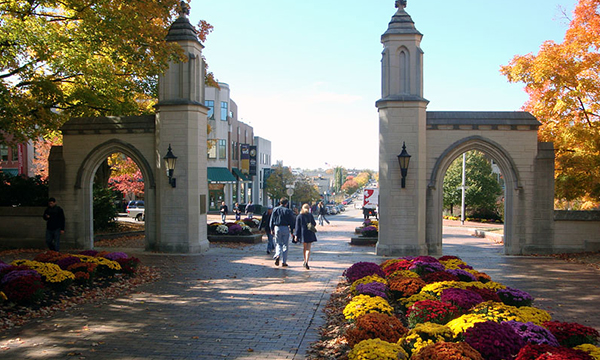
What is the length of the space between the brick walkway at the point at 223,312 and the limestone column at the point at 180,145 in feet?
5.58

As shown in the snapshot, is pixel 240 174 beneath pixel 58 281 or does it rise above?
above

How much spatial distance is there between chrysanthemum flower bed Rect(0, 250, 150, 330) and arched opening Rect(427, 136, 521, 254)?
8898 millimetres

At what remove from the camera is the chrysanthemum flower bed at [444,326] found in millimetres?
4930

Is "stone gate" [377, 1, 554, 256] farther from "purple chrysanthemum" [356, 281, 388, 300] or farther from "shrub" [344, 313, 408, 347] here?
"shrub" [344, 313, 408, 347]

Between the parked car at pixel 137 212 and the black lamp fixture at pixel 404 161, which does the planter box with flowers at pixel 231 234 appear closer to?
the black lamp fixture at pixel 404 161

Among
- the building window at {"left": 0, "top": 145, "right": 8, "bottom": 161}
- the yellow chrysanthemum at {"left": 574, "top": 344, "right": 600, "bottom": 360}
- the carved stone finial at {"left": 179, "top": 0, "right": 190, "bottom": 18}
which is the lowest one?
the yellow chrysanthemum at {"left": 574, "top": 344, "right": 600, "bottom": 360}

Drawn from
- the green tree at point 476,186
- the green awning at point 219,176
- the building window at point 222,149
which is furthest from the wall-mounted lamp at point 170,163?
the building window at point 222,149

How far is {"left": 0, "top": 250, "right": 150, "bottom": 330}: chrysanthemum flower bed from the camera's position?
8.08m

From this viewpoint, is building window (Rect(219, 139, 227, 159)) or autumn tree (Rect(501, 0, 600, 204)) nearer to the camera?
autumn tree (Rect(501, 0, 600, 204))

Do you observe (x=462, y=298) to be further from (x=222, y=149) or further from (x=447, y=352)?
(x=222, y=149)

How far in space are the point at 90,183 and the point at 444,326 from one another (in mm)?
14340

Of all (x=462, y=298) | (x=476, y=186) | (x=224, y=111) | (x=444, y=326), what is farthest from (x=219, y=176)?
(x=444, y=326)

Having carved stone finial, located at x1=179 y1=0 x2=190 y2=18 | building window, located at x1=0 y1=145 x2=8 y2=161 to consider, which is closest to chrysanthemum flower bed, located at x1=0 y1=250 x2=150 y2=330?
carved stone finial, located at x1=179 y1=0 x2=190 y2=18

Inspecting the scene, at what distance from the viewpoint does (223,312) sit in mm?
8211
